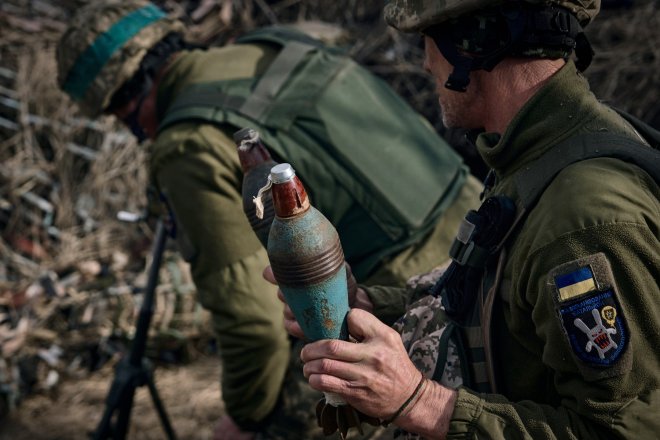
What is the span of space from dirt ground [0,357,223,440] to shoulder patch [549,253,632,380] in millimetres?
3405

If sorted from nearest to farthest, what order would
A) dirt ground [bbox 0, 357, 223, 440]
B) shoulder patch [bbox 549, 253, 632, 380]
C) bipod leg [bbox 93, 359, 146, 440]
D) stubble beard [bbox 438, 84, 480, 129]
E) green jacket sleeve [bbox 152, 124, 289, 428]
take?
shoulder patch [bbox 549, 253, 632, 380]
stubble beard [bbox 438, 84, 480, 129]
green jacket sleeve [bbox 152, 124, 289, 428]
bipod leg [bbox 93, 359, 146, 440]
dirt ground [bbox 0, 357, 223, 440]

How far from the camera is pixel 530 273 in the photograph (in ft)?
4.88

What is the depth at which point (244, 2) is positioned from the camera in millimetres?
6379

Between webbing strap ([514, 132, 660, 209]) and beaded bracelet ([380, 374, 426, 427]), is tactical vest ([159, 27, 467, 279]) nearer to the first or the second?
webbing strap ([514, 132, 660, 209])

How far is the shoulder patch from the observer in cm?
138

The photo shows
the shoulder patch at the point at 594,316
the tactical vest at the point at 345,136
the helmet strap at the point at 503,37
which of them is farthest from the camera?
the tactical vest at the point at 345,136

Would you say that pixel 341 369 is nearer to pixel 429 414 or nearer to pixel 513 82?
pixel 429 414

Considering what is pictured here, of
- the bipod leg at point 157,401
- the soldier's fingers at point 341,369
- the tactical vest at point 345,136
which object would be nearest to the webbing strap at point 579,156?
the soldier's fingers at point 341,369

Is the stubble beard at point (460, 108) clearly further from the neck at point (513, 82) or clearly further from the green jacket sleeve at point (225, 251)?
the green jacket sleeve at point (225, 251)

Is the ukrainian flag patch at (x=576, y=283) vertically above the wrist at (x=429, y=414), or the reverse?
the ukrainian flag patch at (x=576, y=283)

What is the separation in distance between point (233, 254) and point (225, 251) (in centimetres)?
3

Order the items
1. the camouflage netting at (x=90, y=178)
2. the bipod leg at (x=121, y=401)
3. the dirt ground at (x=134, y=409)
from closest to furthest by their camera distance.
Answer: the bipod leg at (x=121, y=401) → the dirt ground at (x=134, y=409) → the camouflage netting at (x=90, y=178)

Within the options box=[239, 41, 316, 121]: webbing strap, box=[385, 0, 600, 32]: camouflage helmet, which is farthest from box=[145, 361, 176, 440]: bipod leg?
box=[385, 0, 600, 32]: camouflage helmet

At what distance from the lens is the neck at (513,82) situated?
1.74 m
